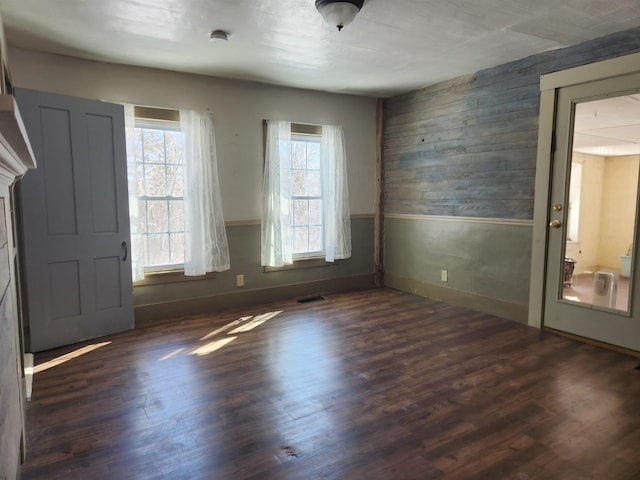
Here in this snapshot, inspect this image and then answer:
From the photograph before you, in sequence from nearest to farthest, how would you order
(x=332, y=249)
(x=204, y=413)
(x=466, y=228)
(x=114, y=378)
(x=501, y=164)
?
1. (x=204, y=413)
2. (x=114, y=378)
3. (x=501, y=164)
4. (x=466, y=228)
5. (x=332, y=249)

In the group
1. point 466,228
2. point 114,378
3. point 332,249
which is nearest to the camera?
point 114,378

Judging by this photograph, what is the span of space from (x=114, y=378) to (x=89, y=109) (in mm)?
2220

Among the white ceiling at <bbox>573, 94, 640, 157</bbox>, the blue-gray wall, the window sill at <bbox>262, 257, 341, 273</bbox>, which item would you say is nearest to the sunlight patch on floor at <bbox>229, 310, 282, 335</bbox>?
the window sill at <bbox>262, 257, 341, 273</bbox>

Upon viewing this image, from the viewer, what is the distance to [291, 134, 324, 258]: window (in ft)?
16.0

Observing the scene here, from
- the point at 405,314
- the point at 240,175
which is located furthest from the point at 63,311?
the point at 405,314

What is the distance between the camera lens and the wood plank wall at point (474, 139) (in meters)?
3.66

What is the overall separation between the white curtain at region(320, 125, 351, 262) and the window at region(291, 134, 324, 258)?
0.29 feet

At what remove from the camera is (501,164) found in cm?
399

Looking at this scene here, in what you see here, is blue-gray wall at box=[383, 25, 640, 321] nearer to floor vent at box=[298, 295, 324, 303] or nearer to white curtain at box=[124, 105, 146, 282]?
floor vent at box=[298, 295, 324, 303]

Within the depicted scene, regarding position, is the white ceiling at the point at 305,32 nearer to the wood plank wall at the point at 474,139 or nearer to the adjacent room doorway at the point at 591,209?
the wood plank wall at the point at 474,139

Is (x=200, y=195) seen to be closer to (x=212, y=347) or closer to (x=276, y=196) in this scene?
(x=276, y=196)

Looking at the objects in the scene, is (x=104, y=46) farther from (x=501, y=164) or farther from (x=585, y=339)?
(x=585, y=339)

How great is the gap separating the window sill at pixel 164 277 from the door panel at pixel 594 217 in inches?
140

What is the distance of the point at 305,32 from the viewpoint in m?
3.08
